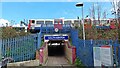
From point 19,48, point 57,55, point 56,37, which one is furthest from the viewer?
point 57,55

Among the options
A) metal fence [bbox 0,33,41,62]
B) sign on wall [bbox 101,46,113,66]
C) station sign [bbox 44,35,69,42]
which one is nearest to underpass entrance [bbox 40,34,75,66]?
station sign [bbox 44,35,69,42]

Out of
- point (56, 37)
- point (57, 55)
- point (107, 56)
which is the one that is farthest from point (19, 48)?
point (57, 55)

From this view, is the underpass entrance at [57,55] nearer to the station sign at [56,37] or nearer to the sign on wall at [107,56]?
the station sign at [56,37]

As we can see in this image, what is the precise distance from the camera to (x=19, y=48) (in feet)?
56.7

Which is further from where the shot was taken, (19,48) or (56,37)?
(56,37)

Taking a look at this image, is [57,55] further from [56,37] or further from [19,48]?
[19,48]

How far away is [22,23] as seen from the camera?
4128 centimetres

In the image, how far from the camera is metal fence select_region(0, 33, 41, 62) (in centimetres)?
1644

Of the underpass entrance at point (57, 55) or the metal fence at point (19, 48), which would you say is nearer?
the metal fence at point (19, 48)

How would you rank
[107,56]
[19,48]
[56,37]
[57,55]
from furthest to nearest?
[57,55], [56,37], [19,48], [107,56]

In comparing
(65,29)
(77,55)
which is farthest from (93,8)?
(77,55)

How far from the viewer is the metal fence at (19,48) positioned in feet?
53.9

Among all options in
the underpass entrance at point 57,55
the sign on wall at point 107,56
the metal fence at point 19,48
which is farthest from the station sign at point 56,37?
the sign on wall at point 107,56

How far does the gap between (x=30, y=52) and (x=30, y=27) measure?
47.7 feet
